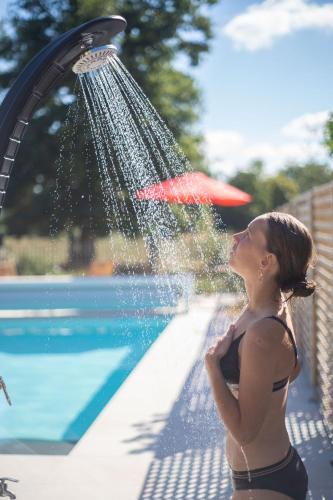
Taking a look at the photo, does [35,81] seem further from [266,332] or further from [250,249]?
[266,332]

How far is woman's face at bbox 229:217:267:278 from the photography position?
61.3 inches

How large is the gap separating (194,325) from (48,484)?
20.3 ft

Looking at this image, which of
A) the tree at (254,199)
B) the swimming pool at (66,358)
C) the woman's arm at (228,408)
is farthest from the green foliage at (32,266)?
the woman's arm at (228,408)


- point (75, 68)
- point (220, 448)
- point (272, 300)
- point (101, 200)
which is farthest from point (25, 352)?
point (101, 200)

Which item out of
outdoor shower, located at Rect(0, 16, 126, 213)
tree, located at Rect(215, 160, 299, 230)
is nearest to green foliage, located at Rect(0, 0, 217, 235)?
tree, located at Rect(215, 160, 299, 230)

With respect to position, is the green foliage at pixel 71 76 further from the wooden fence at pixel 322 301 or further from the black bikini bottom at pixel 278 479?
the black bikini bottom at pixel 278 479

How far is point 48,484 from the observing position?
358 cm

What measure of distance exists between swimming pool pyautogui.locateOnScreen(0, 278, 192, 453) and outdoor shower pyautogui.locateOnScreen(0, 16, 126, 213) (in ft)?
8.98

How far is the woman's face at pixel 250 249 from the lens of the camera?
156cm

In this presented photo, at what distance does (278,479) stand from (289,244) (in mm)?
602

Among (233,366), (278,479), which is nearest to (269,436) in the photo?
(278,479)

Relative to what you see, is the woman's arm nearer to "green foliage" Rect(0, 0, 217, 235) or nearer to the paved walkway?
the paved walkway

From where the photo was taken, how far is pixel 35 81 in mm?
2188

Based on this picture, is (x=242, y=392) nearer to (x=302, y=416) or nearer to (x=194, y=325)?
(x=302, y=416)
